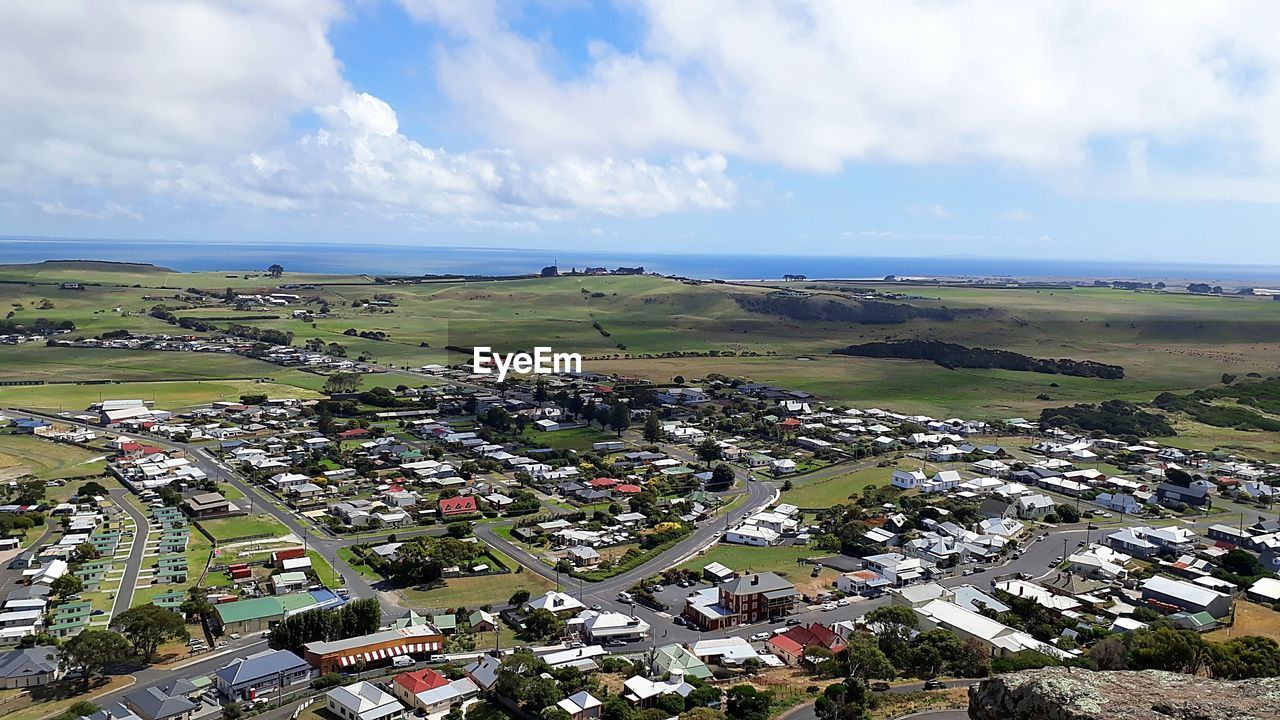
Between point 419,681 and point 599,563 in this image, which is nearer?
point 419,681

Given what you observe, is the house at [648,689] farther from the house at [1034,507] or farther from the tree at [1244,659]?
the house at [1034,507]

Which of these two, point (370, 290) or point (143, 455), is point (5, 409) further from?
point (370, 290)

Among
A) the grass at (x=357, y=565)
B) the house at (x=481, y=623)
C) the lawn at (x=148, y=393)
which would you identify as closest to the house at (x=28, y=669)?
the grass at (x=357, y=565)

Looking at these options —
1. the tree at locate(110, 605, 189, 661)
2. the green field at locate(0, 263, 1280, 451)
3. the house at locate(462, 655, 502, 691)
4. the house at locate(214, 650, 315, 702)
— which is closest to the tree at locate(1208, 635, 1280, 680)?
the house at locate(462, 655, 502, 691)

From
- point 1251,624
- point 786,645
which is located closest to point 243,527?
point 786,645

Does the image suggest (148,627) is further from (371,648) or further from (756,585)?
(756,585)

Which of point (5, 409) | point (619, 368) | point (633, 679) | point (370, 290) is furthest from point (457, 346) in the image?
point (633, 679)
